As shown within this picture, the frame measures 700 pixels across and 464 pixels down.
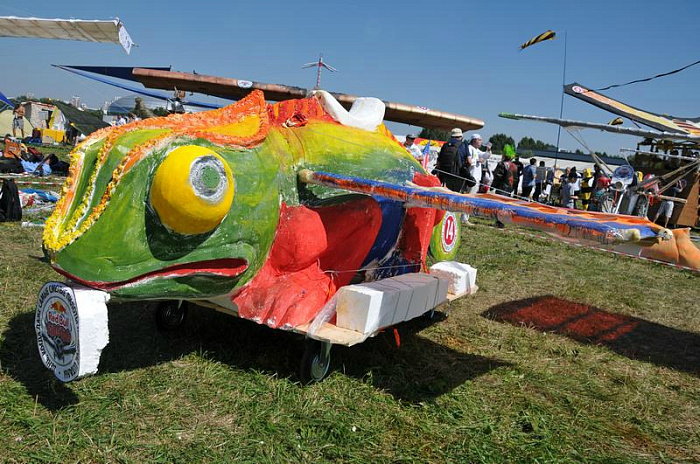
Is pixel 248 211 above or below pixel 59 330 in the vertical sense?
above

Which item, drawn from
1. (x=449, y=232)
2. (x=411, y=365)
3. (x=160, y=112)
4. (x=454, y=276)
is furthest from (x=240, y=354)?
(x=160, y=112)

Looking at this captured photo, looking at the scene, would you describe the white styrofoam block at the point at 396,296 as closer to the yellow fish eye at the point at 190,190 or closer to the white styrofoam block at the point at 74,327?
the yellow fish eye at the point at 190,190

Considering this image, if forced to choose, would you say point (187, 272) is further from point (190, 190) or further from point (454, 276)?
point (454, 276)

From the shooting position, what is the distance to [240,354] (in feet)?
12.6

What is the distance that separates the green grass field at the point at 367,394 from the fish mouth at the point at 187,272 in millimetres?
781

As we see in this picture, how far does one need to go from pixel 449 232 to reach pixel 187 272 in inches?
121

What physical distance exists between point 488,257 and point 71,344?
20.6 ft

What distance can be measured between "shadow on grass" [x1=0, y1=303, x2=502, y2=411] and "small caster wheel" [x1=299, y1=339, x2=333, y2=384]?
0.48ft

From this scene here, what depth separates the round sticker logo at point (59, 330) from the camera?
8.37 feet

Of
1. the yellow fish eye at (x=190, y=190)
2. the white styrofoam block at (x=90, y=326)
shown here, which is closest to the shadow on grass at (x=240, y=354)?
the white styrofoam block at (x=90, y=326)

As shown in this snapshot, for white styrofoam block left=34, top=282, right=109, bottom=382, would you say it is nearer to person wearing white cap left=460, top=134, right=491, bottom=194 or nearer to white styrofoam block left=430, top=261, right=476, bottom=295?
white styrofoam block left=430, top=261, right=476, bottom=295

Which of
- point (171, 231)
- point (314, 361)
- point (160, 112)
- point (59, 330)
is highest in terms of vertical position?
point (160, 112)

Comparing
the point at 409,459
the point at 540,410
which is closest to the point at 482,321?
the point at 540,410

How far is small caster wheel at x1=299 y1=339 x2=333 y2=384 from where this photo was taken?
3440 millimetres
